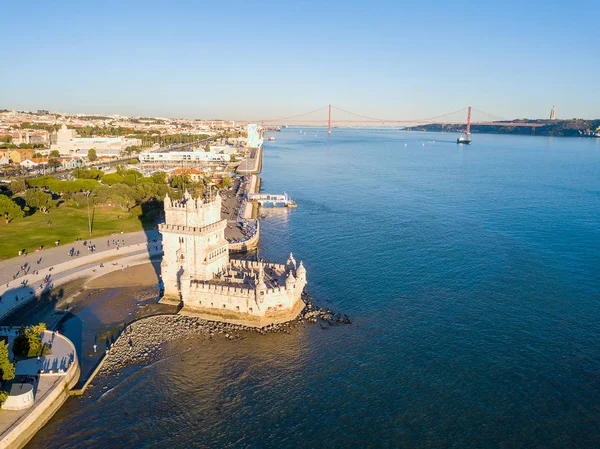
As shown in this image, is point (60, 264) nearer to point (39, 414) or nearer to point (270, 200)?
point (39, 414)

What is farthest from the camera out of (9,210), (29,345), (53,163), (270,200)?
(53,163)

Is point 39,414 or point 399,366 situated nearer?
point 39,414

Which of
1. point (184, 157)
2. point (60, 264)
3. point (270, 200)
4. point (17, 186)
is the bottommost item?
point (60, 264)

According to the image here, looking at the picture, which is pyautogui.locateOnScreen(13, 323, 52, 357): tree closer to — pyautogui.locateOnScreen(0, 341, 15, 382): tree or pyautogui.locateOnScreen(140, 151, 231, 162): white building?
pyautogui.locateOnScreen(0, 341, 15, 382): tree

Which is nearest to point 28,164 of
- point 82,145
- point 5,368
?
point 82,145

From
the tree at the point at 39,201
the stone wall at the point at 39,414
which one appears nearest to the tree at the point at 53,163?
the tree at the point at 39,201

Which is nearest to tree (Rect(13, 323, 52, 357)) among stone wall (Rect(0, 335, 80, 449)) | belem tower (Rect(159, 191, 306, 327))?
stone wall (Rect(0, 335, 80, 449))
